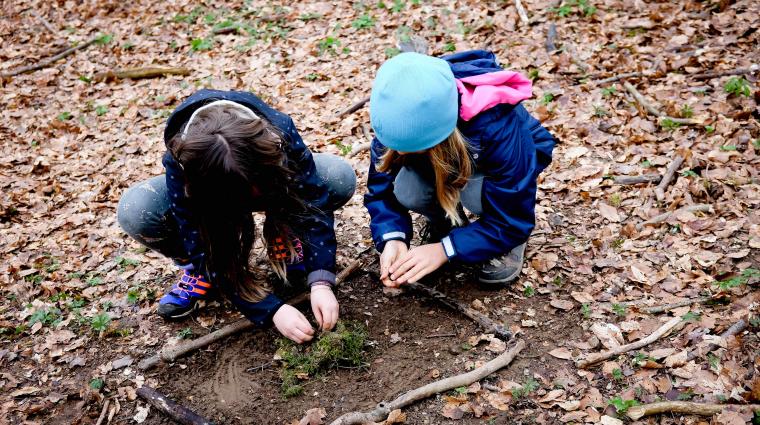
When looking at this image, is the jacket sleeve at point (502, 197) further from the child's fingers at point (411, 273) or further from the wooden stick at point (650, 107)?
the wooden stick at point (650, 107)

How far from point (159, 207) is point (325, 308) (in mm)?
1097

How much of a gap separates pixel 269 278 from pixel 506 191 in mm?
1633

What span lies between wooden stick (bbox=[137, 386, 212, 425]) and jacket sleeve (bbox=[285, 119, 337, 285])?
87 centimetres

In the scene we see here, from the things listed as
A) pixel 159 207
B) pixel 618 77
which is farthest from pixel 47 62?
pixel 618 77

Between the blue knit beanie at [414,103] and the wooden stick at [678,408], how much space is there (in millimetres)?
1488

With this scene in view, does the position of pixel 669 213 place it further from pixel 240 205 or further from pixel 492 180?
pixel 240 205

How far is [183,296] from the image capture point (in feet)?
11.1

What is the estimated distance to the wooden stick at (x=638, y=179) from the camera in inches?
156

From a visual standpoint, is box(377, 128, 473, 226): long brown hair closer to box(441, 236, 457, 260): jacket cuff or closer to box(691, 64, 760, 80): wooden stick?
box(441, 236, 457, 260): jacket cuff

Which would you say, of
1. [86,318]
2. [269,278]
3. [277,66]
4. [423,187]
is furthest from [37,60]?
[423,187]

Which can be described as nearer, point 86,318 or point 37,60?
point 86,318

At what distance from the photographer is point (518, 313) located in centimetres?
320

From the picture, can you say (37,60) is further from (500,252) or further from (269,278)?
(500,252)

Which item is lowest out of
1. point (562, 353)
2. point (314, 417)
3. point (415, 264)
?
point (562, 353)
